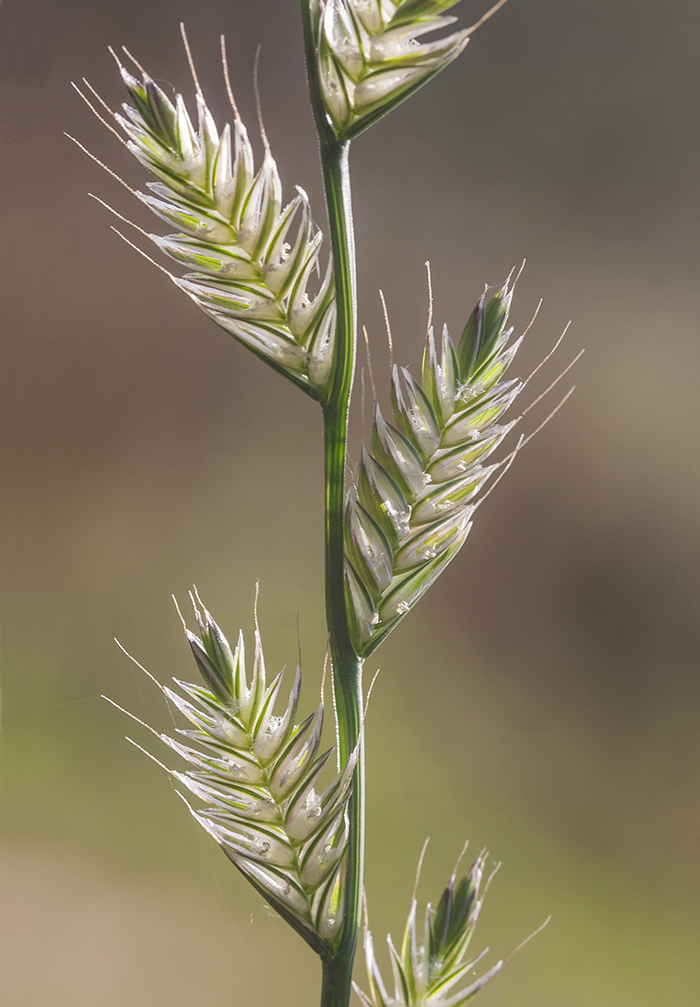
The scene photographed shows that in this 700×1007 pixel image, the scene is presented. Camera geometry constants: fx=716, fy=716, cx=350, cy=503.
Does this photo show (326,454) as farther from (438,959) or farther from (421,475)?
(438,959)

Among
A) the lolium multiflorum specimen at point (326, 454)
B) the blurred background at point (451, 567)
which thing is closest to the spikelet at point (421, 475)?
the lolium multiflorum specimen at point (326, 454)

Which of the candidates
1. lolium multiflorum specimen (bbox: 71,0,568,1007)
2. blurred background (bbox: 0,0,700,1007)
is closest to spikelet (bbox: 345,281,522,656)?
lolium multiflorum specimen (bbox: 71,0,568,1007)

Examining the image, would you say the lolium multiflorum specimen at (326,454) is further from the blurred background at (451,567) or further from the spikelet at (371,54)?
the blurred background at (451,567)

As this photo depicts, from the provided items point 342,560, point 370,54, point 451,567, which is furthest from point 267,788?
point 451,567

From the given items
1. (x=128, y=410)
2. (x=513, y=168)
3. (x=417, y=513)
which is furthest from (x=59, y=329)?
(x=417, y=513)

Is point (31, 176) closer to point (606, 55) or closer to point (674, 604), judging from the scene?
point (606, 55)

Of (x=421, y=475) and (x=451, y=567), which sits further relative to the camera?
(x=451, y=567)
